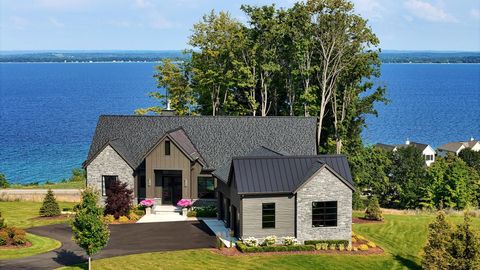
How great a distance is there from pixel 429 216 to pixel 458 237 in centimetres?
1896

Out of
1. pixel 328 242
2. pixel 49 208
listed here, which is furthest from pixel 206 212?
pixel 49 208

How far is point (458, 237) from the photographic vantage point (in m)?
33.0

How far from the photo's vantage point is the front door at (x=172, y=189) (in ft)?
165

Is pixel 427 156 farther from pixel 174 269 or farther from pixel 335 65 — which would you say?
pixel 174 269

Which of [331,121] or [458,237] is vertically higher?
[331,121]

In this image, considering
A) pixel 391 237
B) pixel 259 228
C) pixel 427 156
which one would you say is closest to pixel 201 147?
pixel 259 228

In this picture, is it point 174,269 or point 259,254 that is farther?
point 259,254

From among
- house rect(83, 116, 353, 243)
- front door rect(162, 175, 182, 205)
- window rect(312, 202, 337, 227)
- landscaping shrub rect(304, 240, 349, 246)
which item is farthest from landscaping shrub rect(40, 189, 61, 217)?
window rect(312, 202, 337, 227)

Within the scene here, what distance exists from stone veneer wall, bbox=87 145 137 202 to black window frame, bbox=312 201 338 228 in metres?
17.3

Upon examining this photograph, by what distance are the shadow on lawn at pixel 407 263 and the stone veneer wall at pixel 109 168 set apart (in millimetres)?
22712

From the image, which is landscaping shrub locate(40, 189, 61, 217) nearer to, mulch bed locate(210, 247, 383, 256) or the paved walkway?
the paved walkway

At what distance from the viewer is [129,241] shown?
1553 inches

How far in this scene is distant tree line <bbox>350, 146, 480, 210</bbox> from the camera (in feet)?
221

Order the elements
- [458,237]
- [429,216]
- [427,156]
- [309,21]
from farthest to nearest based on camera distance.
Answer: [427,156], [309,21], [429,216], [458,237]
